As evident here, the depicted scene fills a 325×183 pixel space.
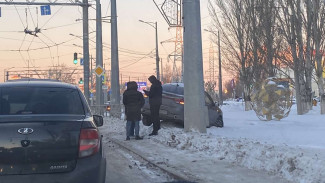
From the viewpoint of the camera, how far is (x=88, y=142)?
428 cm

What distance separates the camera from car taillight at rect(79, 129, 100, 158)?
421 centimetres

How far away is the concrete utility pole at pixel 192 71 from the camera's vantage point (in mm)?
11102

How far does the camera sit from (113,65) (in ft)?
76.7

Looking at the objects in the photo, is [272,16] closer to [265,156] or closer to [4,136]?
[265,156]

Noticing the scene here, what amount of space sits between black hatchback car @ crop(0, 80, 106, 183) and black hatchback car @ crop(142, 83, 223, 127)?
9001mm

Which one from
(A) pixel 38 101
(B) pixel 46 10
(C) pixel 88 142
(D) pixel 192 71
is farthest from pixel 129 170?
(B) pixel 46 10

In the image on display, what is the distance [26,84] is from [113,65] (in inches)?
723

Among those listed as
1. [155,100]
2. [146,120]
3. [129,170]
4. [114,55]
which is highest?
[114,55]

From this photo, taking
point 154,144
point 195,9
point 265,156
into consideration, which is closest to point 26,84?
point 265,156

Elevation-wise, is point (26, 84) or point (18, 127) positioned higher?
point (26, 84)

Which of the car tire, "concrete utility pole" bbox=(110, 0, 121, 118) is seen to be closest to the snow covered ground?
the car tire

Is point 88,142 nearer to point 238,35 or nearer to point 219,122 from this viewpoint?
point 219,122

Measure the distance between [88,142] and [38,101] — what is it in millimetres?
950

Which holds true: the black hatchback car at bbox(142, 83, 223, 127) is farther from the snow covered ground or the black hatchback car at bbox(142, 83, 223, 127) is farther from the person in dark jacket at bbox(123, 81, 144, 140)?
the person in dark jacket at bbox(123, 81, 144, 140)
